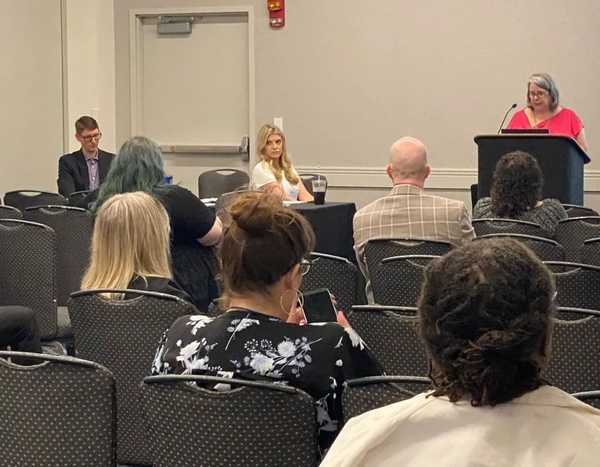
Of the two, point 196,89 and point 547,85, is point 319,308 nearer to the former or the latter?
point 547,85

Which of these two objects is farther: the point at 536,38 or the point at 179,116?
the point at 179,116

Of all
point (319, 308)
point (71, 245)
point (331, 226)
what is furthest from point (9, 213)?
point (319, 308)

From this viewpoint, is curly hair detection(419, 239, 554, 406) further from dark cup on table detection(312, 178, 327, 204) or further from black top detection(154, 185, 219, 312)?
dark cup on table detection(312, 178, 327, 204)

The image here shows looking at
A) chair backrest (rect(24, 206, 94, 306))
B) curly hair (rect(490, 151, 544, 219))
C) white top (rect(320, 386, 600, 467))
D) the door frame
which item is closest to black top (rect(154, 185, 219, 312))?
chair backrest (rect(24, 206, 94, 306))

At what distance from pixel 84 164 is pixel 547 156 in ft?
12.5

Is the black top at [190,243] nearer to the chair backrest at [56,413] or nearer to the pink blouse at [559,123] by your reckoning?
the chair backrest at [56,413]

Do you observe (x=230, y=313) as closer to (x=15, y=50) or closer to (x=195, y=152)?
(x=15, y=50)

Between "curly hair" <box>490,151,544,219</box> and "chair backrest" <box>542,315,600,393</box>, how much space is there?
7.86 feet

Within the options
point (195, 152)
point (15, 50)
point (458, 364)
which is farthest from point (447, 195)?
point (458, 364)

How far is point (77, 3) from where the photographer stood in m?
9.95

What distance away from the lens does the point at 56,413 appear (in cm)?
236

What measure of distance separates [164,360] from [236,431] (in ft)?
1.03

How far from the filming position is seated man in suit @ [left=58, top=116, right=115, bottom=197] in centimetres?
847

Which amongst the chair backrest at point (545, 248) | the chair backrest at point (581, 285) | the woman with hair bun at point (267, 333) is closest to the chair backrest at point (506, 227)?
the chair backrest at point (545, 248)
